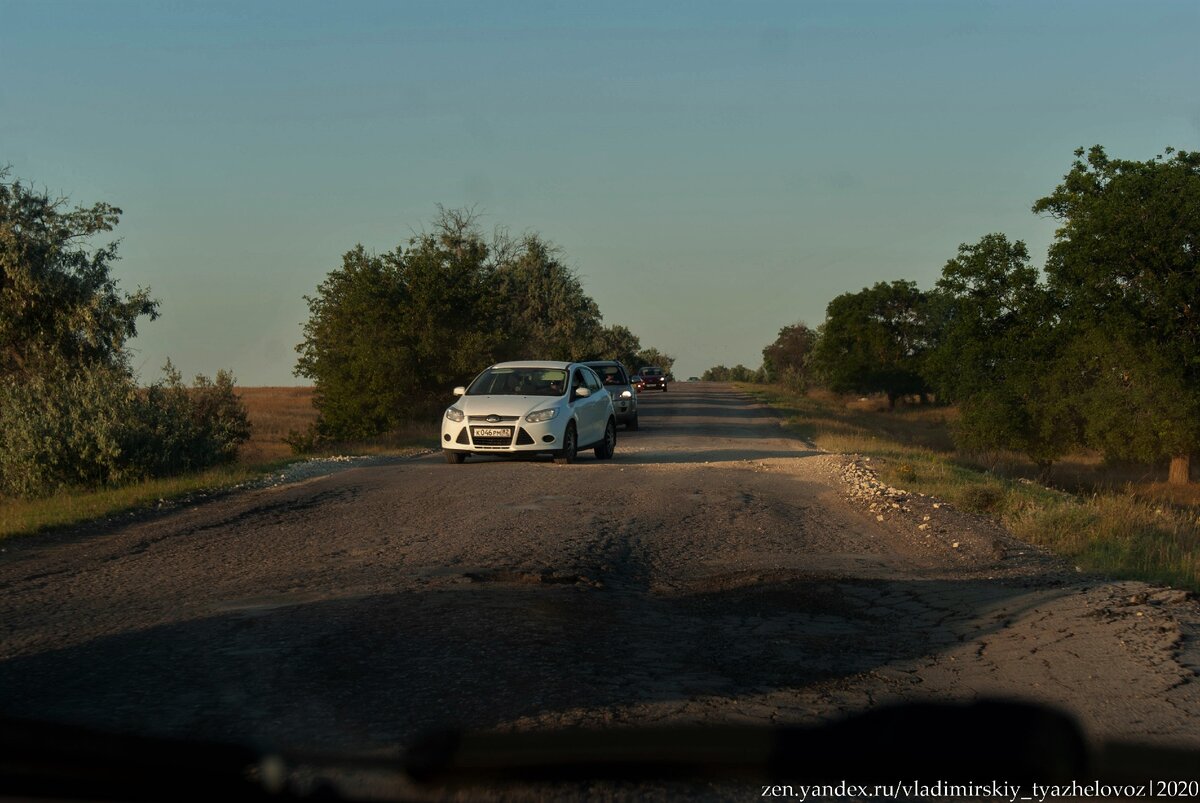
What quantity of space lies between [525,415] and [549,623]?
10955 mm

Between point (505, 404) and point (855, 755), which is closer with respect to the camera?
point (855, 755)

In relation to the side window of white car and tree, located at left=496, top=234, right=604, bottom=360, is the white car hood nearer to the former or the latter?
the side window of white car

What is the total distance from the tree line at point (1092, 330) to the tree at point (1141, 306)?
0.12ft

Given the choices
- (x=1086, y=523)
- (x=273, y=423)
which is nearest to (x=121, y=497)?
(x=1086, y=523)

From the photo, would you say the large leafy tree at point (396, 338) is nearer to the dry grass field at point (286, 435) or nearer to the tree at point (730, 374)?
the dry grass field at point (286, 435)

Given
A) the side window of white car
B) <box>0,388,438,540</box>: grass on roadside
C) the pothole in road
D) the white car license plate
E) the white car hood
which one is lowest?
the pothole in road

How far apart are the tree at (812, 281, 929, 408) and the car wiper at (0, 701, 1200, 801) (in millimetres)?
74029

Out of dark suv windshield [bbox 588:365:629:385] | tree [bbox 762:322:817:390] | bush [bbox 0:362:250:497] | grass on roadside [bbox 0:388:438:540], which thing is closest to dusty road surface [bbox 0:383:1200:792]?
grass on roadside [bbox 0:388:438:540]

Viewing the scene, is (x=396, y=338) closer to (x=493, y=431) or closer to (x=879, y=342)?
(x=493, y=431)

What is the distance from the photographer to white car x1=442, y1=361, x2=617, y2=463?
683 inches

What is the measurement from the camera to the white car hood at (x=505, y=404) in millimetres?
17469

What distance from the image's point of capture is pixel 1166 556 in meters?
9.65

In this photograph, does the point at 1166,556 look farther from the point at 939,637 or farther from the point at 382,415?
the point at 382,415

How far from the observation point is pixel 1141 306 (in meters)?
31.0
